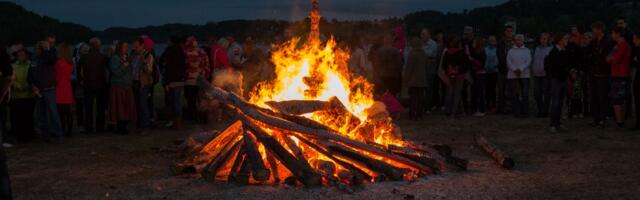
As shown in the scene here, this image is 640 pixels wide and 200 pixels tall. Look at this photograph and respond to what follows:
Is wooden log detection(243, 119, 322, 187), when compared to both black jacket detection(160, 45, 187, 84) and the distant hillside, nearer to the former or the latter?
black jacket detection(160, 45, 187, 84)

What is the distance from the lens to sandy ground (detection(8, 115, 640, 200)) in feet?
25.2

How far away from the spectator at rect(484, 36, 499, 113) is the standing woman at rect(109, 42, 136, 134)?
844 cm

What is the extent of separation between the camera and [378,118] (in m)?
9.94

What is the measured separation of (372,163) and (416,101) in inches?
284

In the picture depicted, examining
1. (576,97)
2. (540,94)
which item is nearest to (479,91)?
(540,94)

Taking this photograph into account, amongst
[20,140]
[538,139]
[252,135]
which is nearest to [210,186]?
[252,135]

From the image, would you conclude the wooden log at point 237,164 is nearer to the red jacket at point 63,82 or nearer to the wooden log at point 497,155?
the wooden log at point 497,155

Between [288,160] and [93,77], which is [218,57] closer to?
[93,77]

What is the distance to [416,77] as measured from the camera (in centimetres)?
1513

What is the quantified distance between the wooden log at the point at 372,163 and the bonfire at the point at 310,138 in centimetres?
1

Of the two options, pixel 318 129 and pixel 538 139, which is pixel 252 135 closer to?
pixel 318 129

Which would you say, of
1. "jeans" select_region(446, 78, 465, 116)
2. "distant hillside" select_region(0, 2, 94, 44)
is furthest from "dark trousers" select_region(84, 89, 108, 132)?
"distant hillside" select_region(0, 2, 94, 44)

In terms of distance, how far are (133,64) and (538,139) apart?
813cm

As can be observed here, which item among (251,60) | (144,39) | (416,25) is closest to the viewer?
(144,39)
